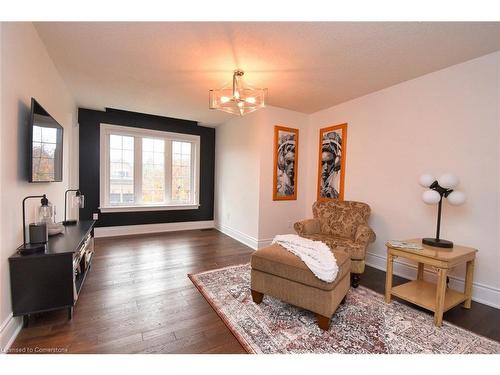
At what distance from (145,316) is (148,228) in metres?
3.12

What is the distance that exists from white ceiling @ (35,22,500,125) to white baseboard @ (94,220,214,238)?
8.26ft

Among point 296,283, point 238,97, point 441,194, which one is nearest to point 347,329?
point 296,283

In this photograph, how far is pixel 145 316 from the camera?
1855 millimetres

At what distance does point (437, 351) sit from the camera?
1.51m

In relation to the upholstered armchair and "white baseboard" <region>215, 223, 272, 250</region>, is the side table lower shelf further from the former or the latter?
"white baseboard" <region>215, 223, 272, 250</region>

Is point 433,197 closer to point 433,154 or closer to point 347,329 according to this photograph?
point 433,154

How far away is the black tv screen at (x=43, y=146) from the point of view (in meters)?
1.76

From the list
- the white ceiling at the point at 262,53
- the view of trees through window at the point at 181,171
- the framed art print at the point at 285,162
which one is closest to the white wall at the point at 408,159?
the framed art print at the point at 285,162

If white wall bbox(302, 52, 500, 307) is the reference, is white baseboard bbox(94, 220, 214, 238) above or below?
below

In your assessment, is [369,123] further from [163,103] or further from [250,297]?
[163,103]

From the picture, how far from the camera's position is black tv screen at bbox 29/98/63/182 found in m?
1.76

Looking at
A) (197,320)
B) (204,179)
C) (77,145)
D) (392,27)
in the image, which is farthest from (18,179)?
(204,179)

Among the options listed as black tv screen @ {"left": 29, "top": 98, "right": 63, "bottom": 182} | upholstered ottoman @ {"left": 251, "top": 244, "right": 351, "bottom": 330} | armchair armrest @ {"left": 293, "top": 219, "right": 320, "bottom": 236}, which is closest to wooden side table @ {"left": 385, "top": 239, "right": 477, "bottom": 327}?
upholstered ottoman @ {"left": 251, "top": 244, "right": 351, "bottom": 330}

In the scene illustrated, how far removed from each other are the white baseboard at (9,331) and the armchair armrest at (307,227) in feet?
8.88
